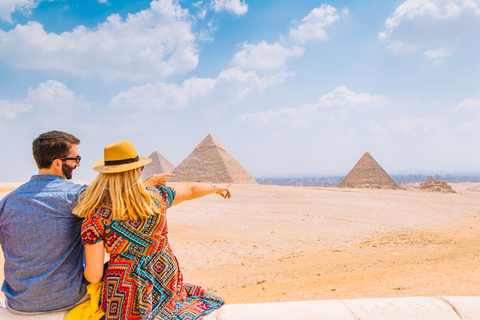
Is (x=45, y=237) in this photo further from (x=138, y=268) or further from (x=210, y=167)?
(x=210, y=167)

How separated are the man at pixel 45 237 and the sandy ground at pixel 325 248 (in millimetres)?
2752

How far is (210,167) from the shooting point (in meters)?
53.4

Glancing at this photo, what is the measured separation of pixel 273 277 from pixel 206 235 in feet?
15.6

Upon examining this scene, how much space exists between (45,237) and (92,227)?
324 millimetres

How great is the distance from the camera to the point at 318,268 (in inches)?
258

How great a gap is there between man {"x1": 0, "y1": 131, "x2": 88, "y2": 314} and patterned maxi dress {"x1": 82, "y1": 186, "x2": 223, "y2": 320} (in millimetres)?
193

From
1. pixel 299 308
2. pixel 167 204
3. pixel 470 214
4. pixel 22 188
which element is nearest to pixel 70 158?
pixel 22 188

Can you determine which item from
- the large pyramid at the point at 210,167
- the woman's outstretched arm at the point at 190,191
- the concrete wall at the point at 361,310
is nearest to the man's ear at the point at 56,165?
the woman's outstretched arm at the point at 190,191

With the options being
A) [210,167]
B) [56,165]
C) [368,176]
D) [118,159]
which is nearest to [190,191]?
[118,159]

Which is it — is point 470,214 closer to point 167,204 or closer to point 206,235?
point 206,235

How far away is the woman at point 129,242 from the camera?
6.64 ft

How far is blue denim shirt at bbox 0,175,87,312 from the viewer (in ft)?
6.71

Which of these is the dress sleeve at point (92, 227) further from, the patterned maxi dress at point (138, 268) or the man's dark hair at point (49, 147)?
the man's dark hair at point (49, 147)

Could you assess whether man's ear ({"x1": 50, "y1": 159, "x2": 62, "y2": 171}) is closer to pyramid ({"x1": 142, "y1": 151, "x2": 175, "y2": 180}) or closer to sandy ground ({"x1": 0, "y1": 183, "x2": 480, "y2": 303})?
sandy ground ({"x1": 0, "y1": 183, "x2": 480, "y2": 303})
